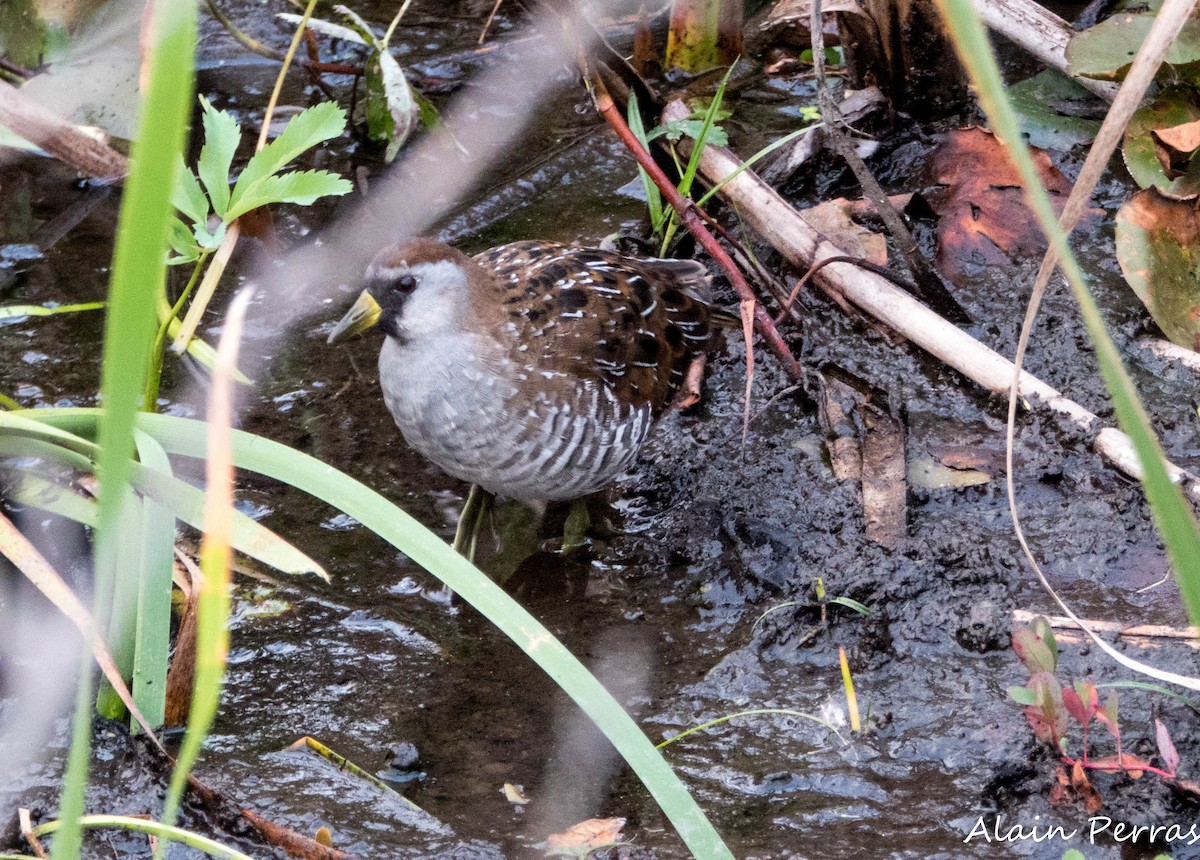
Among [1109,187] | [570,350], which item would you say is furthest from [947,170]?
[570,350]

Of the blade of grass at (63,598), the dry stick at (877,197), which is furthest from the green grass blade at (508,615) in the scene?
the dry stick at (877,197)

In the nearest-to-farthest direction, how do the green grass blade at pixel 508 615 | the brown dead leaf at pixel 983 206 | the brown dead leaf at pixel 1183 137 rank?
the green grass blade at pixel 508 615
the brown dead leaf at pixel 1183 137
the brown dead leaf at pixel 983 206

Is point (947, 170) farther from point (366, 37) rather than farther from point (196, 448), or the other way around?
point (196, 448)

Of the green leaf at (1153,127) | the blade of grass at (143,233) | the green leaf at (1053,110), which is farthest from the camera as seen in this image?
the green leaf at (1053,110)

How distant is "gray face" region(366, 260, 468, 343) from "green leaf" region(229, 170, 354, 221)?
0.39 meters

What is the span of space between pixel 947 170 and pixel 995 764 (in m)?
2.06

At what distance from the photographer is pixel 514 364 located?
9.23 feet

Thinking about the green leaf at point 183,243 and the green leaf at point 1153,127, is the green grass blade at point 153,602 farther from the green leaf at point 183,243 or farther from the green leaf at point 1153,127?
the green leaf at point 1153,127

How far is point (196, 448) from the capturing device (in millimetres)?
2113

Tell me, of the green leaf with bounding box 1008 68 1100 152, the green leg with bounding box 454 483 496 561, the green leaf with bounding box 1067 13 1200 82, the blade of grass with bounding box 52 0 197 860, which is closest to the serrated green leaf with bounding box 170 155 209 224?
the green leg with bounding box 454 483 496 561

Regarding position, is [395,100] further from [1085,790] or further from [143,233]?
[143,233]

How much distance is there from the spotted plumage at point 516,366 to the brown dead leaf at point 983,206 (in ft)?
3.48

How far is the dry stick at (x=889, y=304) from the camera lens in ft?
9.07

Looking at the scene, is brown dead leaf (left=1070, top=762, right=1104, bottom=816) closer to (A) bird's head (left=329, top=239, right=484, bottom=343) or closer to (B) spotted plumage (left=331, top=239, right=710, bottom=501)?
(B) spotted plumage (left=331, top=239, right=710, bottom=501)
